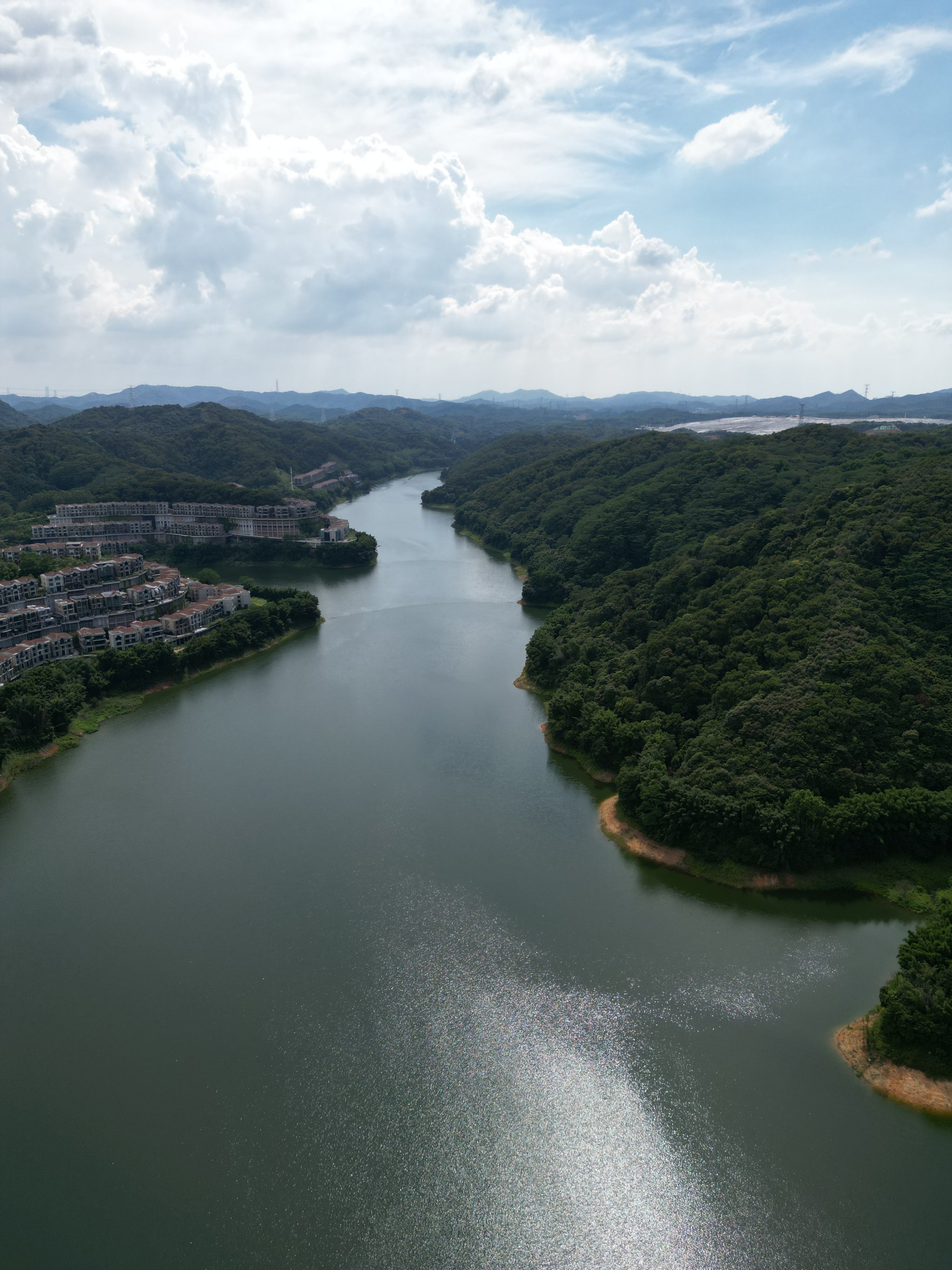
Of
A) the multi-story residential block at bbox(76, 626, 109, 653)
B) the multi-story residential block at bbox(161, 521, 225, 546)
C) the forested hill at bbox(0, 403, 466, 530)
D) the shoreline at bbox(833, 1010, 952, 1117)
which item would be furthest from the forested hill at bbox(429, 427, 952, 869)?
the forested hill at bbox(0, 403, 466, 530)

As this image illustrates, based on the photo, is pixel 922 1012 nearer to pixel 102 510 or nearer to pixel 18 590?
pixel 18 590

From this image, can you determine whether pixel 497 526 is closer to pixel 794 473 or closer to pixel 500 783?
pixel 794 473

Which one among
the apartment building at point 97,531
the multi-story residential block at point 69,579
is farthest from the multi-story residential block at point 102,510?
the multi-story residential block at point 69,579

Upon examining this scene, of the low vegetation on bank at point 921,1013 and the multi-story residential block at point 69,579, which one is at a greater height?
the multi-story residential block at point 69,579

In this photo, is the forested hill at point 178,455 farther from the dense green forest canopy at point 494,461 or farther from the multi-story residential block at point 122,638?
the multi-story residential block at point 122,638

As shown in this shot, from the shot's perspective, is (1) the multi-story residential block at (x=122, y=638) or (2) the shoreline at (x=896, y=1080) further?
(1) the multi-story residential block at (x=122, y=638)

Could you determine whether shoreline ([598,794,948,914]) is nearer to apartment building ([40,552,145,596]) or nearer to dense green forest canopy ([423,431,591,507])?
apartment building ([40,552,145,596])

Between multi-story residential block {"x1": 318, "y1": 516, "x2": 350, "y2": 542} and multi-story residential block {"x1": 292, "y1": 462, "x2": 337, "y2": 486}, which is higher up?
multi-story residential block {"x1": 292, "y1": 462, "x2": 337, "y2": 486}
